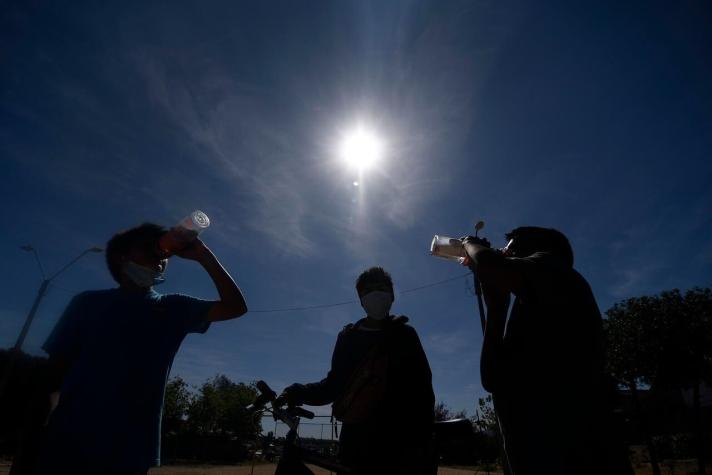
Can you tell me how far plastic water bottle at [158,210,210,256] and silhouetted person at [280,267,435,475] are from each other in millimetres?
1247

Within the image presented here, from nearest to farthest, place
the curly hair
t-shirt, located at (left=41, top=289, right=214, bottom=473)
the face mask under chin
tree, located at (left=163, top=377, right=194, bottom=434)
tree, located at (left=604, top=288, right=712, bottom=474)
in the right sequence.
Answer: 1. t-shirt, located at (left=41, top=289, right=214, bottom=473)
2. the face mask under chin
3. the curly hair
4. tree, located at (left=604, top=288, right=712, bottom=474)
5. tree, located at (left=163, top=377, right=194, bottom=434)

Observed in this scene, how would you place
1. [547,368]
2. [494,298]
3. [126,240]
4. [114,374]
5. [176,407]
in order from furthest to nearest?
[176,407] < [126,240] < [494,298] < [114,374] < [547,368]

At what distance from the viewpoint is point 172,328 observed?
1847 mm

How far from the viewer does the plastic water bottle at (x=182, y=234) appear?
1906mm

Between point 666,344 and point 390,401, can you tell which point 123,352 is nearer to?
point 390,401

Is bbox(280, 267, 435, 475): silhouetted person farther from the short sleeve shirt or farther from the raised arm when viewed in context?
the short sleeve shirt

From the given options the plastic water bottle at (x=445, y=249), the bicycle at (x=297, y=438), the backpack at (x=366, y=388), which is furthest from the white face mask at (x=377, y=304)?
the bicycle at (x=297, y=438)

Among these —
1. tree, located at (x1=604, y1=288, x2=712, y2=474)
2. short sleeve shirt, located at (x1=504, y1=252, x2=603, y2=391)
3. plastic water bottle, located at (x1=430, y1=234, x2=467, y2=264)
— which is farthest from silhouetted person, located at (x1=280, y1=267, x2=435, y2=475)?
tree, located at (x1=604, y1=288, x2=712, y2=474)

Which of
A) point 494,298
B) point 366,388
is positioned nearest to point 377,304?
point 366,388

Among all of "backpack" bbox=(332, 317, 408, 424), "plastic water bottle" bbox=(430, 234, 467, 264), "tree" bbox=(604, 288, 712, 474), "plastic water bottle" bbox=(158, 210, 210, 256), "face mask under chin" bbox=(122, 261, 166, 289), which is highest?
"tree" bbox=(604, 288, 712, 474)

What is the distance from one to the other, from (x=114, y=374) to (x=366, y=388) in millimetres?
1391

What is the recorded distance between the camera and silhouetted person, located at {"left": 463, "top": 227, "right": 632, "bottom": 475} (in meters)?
1.25

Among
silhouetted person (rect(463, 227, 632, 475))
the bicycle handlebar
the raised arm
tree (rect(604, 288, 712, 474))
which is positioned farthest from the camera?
tree (rect(604, 288, 712, 474))

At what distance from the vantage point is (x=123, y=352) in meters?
1.62
